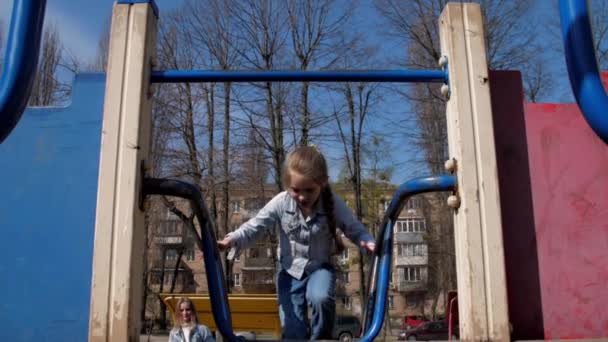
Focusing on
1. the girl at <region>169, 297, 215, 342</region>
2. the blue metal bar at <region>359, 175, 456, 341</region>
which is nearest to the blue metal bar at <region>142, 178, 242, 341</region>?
the blue metal bar at <region>359, 175, 456, 341</region>

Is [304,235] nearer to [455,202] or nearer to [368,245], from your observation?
[368,245]

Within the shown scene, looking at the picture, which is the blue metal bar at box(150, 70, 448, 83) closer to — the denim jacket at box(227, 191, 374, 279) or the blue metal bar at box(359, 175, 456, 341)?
the blue metal bar at box(359, 175, 456, 341)

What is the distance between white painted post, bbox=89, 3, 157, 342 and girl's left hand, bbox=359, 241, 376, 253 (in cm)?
86

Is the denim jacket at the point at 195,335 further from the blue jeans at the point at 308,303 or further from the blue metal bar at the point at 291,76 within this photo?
the blue metal bar at the point at 291,76

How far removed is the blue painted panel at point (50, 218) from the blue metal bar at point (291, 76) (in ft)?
2.32

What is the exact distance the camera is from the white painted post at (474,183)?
1679mm

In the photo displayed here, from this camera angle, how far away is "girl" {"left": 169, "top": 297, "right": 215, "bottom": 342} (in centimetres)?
357

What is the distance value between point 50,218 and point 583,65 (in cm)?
199

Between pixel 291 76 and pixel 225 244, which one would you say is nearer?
pixel 291 76

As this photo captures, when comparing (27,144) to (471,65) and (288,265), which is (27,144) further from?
(471,65)

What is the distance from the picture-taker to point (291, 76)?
6.48 ft

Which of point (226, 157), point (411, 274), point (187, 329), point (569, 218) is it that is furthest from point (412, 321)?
point (569, 218)

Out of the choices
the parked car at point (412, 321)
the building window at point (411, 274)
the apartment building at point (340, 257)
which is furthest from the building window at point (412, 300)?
the parked car at point (412, 321)

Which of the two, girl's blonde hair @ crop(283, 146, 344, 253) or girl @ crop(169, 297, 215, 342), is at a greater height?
girl's blonde hair @ crop(283, 146, 344, 253)
